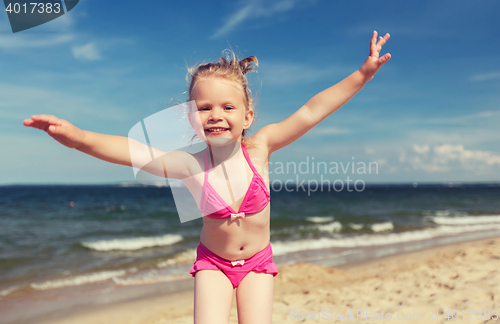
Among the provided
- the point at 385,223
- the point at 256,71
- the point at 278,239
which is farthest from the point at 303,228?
the point at 256,71

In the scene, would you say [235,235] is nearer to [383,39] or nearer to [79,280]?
[383,39]

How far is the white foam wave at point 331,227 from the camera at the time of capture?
1236 centimetres

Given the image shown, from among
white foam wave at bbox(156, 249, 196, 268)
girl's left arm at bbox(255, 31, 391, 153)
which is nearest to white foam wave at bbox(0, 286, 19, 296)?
white foam wave at bbox(156, 249, 196, 268)

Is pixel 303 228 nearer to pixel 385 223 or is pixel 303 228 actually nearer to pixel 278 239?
pixel 278 239

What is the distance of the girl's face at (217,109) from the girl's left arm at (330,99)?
0.40 meters

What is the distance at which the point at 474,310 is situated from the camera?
3.84 meters

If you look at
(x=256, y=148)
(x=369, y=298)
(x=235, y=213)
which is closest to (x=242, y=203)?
(x=235, y=213)

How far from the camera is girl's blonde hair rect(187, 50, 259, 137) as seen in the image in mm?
2229

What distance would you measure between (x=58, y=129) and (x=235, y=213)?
3.83ft

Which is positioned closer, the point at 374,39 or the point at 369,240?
Answer: the point at 374,39

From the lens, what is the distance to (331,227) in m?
13.0

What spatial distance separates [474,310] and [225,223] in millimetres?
3618

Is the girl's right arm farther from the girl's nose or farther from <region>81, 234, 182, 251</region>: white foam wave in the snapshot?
<region>81, 234, 182, 251</region>: white foam wave

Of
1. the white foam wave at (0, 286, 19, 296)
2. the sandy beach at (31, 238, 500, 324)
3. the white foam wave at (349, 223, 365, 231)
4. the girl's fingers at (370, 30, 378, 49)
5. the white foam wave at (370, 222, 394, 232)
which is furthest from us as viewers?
the white foam wave at (349, 223, 365, 231)
